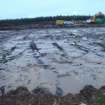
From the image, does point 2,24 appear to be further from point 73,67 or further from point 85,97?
point 85,97

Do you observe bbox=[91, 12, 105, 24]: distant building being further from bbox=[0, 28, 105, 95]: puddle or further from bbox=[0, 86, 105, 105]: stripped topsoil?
bbox=[0, 86, 105, 105]: stripped topsoil

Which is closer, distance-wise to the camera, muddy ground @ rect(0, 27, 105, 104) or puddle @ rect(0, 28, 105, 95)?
muddy ground @ rect(0, 27, 105, 104)

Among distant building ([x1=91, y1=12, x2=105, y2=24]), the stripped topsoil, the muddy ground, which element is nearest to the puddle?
the muddy ground

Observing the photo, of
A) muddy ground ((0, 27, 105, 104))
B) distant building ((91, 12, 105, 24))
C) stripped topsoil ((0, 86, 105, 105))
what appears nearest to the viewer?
stripped topsoil ((0, 86, 105, 105))

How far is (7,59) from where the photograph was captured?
49.5 feet

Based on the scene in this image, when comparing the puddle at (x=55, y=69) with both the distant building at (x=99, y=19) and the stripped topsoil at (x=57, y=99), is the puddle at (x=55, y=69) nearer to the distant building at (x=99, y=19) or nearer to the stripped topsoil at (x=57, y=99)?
the stripped topsoil at (x=57, y=99)

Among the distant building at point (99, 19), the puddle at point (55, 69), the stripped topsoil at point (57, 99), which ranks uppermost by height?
the stripped topsoil at point (57, 99)

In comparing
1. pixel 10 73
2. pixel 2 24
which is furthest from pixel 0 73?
pixel 2 24

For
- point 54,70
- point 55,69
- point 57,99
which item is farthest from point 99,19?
point 57,99

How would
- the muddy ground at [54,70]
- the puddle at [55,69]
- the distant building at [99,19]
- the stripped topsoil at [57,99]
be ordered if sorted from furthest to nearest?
the distant building at [99,19] < the puddle at [55,69] < the muddy ground at [54,70] < the stripped topsoil at [57,99]

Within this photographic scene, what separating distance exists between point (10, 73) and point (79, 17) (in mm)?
44943

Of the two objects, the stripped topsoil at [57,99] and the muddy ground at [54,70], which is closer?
the stripped topsoil at [57,99]

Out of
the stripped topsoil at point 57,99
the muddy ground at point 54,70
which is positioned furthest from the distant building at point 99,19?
the stripped topsoil at point 57,99

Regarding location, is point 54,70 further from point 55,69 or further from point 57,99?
point 57,99
